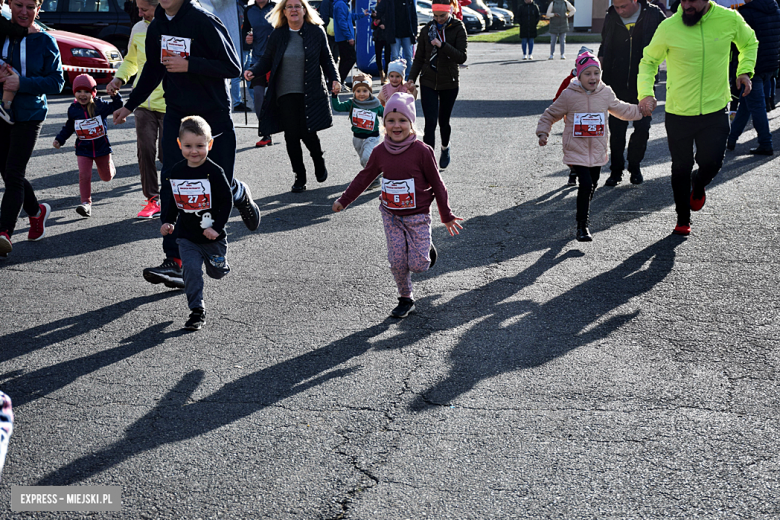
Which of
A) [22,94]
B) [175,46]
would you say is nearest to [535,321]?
[175,46]

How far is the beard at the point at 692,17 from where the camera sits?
6.44m

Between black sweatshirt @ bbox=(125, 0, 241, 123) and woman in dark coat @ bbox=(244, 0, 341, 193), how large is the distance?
2.64m

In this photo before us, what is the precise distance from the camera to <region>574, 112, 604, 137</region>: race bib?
6996 millimetres

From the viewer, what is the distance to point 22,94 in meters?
→ 6.56

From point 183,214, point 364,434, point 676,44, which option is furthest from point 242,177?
point 364,434

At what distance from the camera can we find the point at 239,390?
4.26 m

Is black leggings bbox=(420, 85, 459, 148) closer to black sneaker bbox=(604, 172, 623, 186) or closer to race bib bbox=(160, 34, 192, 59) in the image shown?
black sneaker bbox=(604, 172, 623, 186)

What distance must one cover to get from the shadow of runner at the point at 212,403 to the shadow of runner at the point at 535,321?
0.53 meters

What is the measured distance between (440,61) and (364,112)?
4.29ft

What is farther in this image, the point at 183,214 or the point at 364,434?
the point at 183,214

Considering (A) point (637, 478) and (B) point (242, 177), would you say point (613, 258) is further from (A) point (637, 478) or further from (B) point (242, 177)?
(B) point (242, 177)

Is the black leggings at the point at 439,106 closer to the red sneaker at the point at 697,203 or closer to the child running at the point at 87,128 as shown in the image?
the red sneaker at the point at 697,203

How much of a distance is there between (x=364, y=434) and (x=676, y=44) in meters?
4.52

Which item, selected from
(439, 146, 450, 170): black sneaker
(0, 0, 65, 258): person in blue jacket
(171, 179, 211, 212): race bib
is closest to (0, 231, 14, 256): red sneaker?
(0, 0, 65, 258): person in blue jacket
